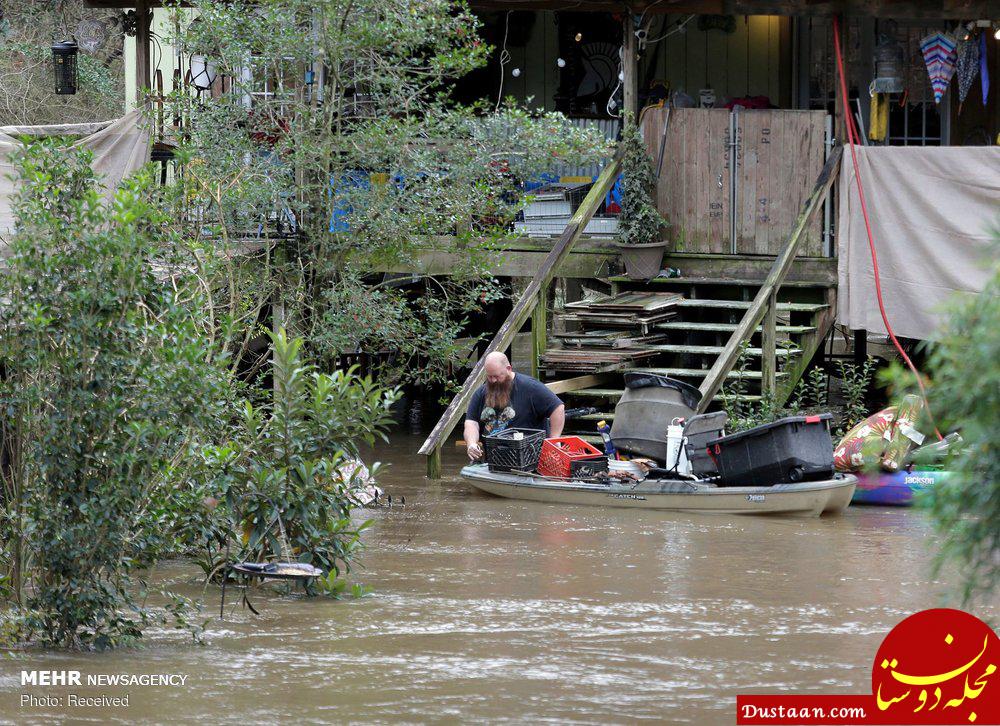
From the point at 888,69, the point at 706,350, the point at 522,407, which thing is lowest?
the point at 522,407

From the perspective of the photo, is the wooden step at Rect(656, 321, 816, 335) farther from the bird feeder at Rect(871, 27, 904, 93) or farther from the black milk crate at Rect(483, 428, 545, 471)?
the black milk crate at Rect(483, 428, 545, 471)

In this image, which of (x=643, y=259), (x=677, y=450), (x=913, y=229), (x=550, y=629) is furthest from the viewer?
(x=643, y=259)

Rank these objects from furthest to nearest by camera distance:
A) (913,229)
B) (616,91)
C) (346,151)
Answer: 1. (616,91)
2. (913,229)
3. (346,151)

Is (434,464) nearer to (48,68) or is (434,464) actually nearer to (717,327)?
(717,327)

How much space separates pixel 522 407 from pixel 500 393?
0.25m

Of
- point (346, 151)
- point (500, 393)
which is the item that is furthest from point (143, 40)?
point (500, 393)

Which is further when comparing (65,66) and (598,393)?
(65,66)

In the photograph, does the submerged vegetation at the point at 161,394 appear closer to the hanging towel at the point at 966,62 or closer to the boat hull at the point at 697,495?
the boat hull at the point at 697,495

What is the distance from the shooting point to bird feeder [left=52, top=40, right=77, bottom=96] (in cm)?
1605

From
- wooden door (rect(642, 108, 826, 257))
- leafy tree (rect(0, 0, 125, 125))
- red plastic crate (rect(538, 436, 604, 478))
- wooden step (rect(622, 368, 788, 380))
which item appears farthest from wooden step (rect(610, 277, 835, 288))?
leafy tree (rect(0, 0, 125, 125))

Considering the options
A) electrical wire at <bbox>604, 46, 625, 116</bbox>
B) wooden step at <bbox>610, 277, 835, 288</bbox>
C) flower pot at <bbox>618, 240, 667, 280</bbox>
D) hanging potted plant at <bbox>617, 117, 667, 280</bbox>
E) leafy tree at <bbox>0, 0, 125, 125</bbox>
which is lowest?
wooden step at <bbox>610, 277, 835, 288</bbox>

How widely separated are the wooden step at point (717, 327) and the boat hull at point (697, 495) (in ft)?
10.2

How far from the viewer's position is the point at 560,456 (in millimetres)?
12203

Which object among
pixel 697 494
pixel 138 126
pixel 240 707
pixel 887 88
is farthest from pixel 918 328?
pixel 240 707
